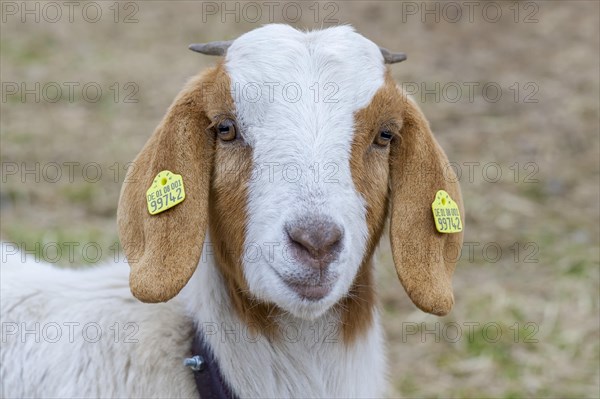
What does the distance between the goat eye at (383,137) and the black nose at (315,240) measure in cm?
54

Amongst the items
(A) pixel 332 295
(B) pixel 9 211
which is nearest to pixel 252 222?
(A) pixel 332 295

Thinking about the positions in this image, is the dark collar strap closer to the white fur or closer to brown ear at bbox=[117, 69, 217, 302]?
the white fur

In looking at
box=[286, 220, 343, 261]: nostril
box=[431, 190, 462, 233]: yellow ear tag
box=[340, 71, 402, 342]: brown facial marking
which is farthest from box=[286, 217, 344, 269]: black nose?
box=[431, 190, 462, 233]: yellow ear tag

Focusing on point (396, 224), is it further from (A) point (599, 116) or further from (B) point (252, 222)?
(A) point (599, 116)

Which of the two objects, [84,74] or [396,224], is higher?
[396,224]

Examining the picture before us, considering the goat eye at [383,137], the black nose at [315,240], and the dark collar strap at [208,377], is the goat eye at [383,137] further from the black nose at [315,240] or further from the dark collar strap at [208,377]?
the dark collar strap at [208,377]

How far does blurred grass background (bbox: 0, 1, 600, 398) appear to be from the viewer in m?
5.61

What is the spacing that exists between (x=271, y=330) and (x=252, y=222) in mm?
498

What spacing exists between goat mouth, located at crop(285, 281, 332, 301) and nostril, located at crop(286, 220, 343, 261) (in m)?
0.11

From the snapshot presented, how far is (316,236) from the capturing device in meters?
2.82

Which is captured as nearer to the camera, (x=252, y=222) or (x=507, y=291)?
(x=252, y=222)

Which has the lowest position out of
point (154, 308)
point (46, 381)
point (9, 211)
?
point (9, 211)

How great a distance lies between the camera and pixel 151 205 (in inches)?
126

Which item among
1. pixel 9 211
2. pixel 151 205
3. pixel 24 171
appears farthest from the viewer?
pixel 24 171
